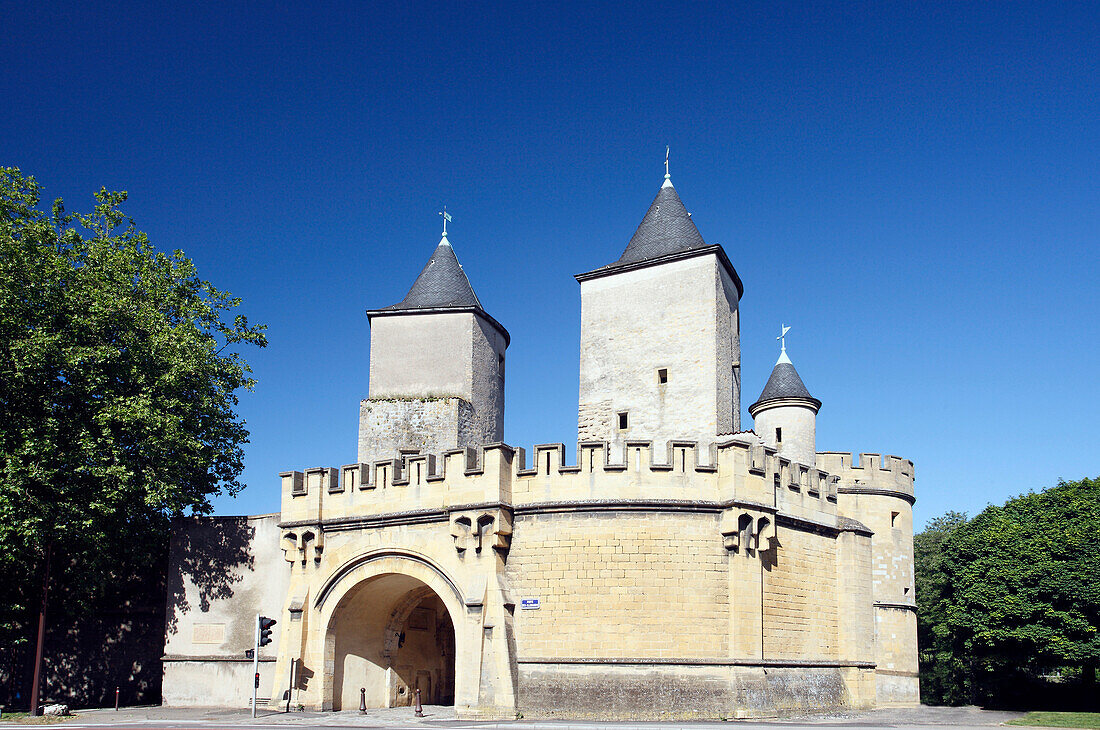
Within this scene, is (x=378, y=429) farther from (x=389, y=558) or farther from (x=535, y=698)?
(x=535, y=698)

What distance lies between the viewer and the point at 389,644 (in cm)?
2428

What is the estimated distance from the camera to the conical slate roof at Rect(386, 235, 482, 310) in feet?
98.7

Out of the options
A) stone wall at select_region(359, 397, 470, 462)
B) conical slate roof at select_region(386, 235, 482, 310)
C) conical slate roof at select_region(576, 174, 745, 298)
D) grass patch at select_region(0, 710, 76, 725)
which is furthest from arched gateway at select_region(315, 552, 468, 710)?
conical slate roof at select_region(576, 174, 745, 298)

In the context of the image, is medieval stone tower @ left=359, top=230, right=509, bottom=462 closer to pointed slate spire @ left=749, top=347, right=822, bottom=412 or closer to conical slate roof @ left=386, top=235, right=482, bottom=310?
conical slate roof @ left=386, top=235, right=482, bottom=310

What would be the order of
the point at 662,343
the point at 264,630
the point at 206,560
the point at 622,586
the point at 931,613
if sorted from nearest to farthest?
1. the point at 622,586
2. the point at 264,630
3. the point at 206,560
4. the point at 662,343
5. the point at 931,613

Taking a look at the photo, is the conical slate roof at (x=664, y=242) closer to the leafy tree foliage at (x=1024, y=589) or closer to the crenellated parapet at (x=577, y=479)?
the crenellated parapet at (x=577, y=479)

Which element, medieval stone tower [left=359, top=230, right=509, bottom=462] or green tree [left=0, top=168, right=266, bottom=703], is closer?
green tree [left=0, top=168, right=266, bottom=703]

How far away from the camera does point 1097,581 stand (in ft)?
83.8

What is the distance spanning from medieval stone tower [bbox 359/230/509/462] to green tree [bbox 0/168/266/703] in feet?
15.8

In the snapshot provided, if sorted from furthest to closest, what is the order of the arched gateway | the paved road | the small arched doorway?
the small arched doorway → the arched gateway → the paved road

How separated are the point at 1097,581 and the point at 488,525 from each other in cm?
1703

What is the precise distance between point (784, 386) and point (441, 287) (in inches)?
446

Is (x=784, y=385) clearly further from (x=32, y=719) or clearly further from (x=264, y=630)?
(x=32, y=719)

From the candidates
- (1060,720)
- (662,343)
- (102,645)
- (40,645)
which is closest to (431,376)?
(662,343)
